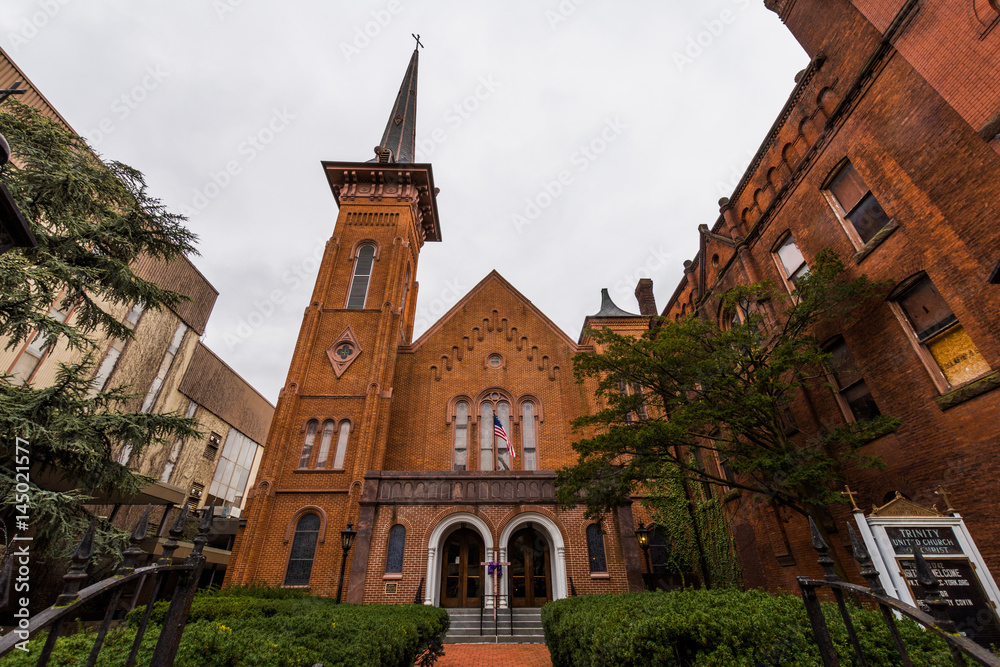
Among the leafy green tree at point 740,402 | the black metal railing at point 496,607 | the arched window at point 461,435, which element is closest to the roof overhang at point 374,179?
the arched window at point 461,435

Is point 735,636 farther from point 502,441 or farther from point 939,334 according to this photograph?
point 502,441

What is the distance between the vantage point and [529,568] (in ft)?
55.8

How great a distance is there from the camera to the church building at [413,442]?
52.6ft

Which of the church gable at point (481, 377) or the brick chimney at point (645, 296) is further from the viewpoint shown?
the brick chimney at point (645, 296)

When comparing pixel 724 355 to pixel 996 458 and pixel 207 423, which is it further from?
pixel 207 423

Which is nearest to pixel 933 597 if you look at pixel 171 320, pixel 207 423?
pixel 171 320

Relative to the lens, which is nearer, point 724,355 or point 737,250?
point 724,355

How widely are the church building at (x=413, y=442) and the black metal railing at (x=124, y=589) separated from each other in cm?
1246

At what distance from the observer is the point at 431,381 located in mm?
21328

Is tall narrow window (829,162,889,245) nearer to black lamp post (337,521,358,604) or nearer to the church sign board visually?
the church sign board

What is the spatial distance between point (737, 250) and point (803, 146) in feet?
13.2

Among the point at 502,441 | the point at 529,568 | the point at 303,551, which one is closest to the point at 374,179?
the point at 502,441

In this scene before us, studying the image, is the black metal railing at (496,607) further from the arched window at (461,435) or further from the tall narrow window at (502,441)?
the arched window at (461,435)

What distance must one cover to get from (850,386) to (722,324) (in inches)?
279
